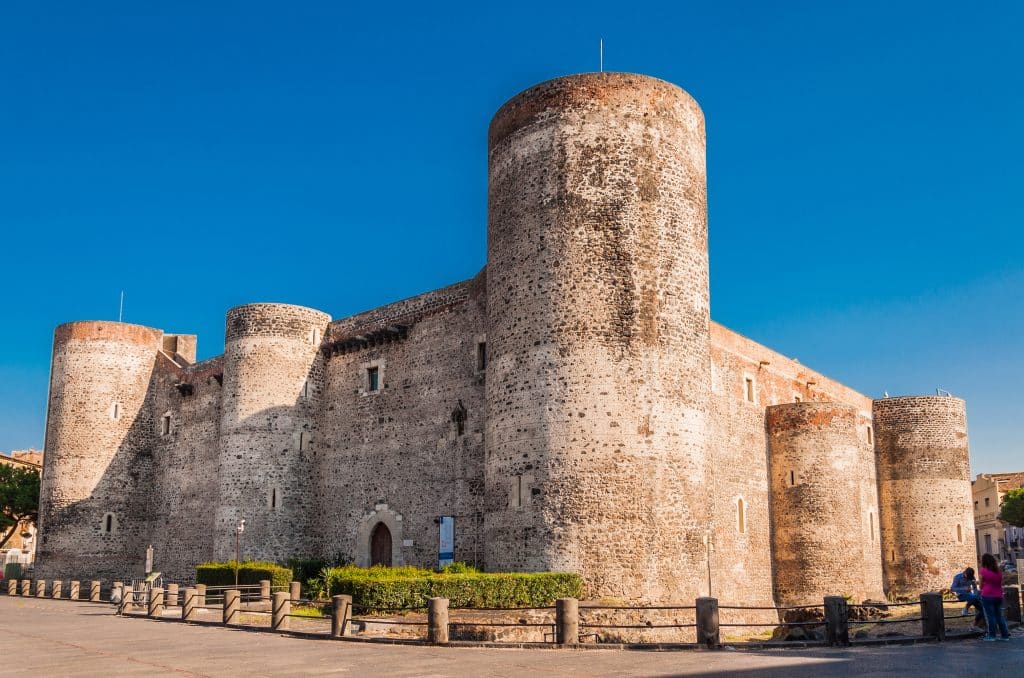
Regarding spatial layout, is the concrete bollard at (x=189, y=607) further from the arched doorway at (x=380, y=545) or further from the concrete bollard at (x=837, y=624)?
the concrete bollard at (x=837, y=624)

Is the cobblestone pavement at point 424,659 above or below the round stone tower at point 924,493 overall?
below

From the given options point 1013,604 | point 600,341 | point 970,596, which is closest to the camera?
point 970,596

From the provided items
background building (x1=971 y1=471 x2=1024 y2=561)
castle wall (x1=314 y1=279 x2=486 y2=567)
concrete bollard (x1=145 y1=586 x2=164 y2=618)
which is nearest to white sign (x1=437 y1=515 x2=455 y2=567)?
castle wall (x1=314 y1=279 x2=486 y2=567)

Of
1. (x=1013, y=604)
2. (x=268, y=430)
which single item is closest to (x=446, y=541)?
(x=268, y=430)

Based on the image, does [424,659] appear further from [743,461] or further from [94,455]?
[94,455]

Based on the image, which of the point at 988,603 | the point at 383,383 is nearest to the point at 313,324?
the point at 383,383

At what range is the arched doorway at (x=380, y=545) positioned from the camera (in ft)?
98.0

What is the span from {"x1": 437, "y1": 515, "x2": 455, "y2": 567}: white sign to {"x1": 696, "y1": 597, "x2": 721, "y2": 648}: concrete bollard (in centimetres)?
1225

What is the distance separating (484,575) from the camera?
20703 mm

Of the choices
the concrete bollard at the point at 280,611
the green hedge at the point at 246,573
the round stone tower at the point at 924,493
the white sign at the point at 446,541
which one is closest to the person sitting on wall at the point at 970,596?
the white sign at the point at 446,541

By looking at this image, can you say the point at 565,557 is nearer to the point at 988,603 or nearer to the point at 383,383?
the point at 988,603

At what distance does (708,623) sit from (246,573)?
17.5 metres

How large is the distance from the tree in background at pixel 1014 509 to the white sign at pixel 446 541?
176 feet

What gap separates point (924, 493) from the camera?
129 ft
